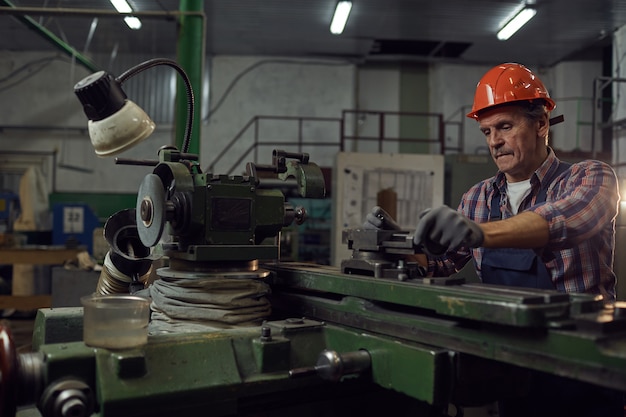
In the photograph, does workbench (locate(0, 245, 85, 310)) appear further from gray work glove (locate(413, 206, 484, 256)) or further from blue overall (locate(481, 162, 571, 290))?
gray work glove (locate(413, 206, 484, 256))

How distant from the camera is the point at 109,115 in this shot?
1.17 metres

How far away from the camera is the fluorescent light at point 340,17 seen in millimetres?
6152

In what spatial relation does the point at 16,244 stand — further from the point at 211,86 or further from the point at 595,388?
the point at 595,388

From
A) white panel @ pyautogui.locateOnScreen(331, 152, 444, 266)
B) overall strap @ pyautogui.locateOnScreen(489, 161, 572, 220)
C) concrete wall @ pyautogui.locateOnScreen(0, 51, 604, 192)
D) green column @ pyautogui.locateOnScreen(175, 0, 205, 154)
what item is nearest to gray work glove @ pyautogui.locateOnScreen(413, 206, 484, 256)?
overall strap @ pyautogui.locateOnScreen(489, 161, 572, 220)

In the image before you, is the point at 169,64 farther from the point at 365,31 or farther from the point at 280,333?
the point at 365,31

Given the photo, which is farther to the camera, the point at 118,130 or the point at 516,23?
the point at 516,23

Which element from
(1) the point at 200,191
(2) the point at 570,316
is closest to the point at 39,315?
(1) the point at 200,191

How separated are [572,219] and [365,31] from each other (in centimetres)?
647

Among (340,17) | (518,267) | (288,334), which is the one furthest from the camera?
(340,17)

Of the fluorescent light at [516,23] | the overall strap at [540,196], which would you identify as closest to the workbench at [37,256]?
the overall strap at [540,196]

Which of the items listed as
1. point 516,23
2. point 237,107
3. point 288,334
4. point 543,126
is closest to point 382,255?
point 288,334

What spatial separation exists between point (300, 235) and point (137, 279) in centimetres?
580

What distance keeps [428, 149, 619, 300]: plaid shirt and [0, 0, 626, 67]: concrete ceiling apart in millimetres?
5158

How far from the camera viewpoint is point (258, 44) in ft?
25.5
